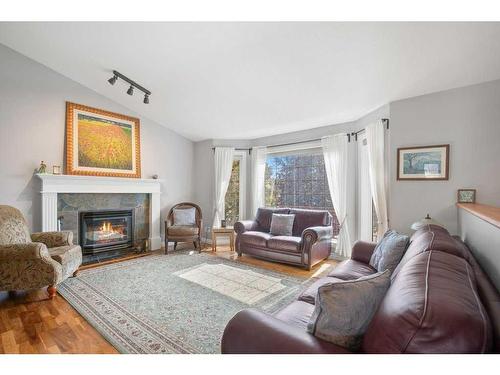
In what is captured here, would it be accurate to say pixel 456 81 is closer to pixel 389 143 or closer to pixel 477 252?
pixel 389 143

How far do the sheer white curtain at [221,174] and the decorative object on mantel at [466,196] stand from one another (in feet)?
12.7

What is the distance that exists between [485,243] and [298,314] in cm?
137

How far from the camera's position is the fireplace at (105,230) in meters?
4.03

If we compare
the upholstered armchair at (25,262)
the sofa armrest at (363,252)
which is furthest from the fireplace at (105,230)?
the sofa armrest at (363,252)

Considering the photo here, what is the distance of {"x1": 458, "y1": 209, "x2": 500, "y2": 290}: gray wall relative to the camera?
1.38 meters

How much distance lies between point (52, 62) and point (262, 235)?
13.5 feet

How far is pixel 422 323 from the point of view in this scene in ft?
2.52

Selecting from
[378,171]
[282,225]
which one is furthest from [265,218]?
[378,171]

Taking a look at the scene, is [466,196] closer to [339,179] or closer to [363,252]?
[363,252]

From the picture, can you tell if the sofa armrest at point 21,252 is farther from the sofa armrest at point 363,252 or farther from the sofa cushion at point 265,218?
the sofa armrest at point 363,252

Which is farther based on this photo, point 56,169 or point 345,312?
point 56,169

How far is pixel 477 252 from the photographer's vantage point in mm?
1811

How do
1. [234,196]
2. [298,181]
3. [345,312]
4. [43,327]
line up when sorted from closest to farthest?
[345,312], [43,327], [298,181], [234,196]
